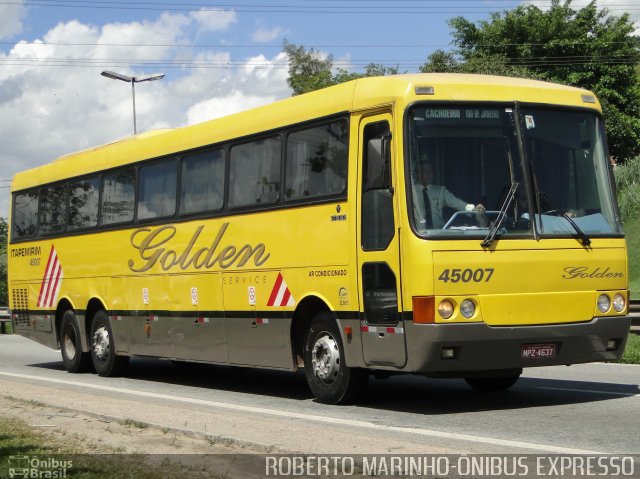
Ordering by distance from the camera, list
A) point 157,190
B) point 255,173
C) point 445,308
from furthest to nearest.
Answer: point 157,190
point 255,173
point 445,308

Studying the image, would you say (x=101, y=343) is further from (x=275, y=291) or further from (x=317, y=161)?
(x=317, y=161)

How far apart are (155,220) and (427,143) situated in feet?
20.8

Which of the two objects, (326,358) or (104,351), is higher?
(326,358)

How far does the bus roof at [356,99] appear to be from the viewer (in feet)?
38.4

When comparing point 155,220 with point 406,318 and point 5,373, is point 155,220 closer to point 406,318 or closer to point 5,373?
point 5,373

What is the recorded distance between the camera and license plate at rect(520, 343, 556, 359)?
1145cm

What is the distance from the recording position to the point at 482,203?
1147cm

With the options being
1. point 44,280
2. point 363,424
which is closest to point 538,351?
point 363,424

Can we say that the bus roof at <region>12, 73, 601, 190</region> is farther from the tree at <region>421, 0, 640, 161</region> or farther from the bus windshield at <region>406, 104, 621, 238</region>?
the tree at <region>421, 0, 640, 161</region>

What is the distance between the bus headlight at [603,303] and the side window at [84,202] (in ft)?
30.8

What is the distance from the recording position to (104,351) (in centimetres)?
1856

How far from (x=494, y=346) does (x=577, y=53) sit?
57891 millimetres

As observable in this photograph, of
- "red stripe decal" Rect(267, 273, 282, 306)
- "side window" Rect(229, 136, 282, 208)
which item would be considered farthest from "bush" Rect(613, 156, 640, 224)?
"red stripe decal" Rect(267, 273, 282, 306)

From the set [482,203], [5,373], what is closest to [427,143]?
[482,203]
